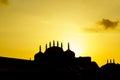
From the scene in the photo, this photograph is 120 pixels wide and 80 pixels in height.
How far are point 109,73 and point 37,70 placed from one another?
2805cm

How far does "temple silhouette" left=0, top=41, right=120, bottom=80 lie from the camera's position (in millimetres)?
38969

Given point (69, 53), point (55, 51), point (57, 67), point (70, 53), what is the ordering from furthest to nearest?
1. point (70, 53)
2. point (69, 53)
3. point (55, 51)
4. point (57, 67)

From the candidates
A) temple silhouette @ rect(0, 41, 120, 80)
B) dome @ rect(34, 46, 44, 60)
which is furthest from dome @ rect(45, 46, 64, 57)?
dome @ rect(34, 46, 44, 60)

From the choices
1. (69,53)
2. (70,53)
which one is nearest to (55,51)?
(69,53)

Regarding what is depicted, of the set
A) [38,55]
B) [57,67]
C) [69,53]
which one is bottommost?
[57,67]

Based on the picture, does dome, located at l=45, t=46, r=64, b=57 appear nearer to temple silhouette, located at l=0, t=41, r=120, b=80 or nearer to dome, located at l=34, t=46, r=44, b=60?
temple silhouette, located at l=0, t=41, r=120, b=80

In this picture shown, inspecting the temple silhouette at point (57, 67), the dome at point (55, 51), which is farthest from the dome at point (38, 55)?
the dome at point (55, 51)

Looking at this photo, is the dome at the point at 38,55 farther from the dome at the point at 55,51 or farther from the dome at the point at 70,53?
the dome at the point at 70,53

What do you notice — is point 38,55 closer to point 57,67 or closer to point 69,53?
point 69,53

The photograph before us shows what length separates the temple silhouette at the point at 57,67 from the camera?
38969 mm

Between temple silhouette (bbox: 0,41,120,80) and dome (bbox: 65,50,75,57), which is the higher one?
dome (bbox: 65,50,75,57)

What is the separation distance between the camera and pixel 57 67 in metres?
46.7

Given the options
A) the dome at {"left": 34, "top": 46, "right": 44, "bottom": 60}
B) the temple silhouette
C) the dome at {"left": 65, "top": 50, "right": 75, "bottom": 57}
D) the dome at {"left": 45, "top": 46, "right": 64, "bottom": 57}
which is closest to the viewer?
the temple silhouette

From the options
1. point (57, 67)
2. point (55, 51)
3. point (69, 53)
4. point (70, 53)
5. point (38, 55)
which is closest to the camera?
point (57, 67)
